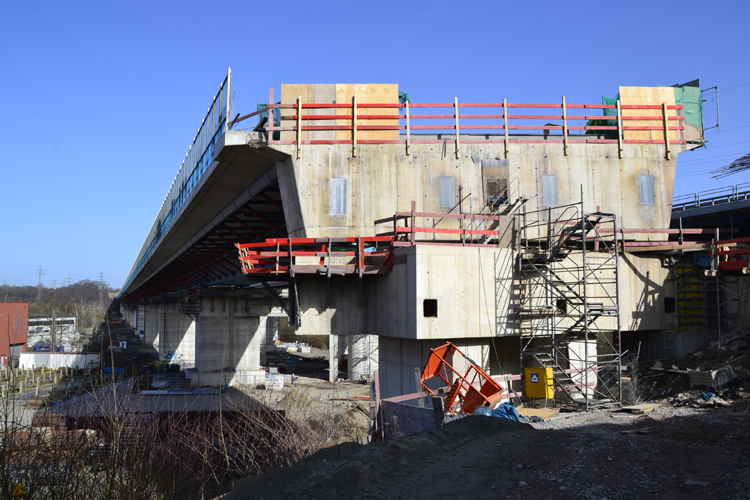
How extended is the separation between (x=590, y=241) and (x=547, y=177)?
259cm

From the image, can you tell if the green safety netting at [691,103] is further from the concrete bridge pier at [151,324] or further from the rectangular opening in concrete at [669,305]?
the concrete bridge pier at [151,324]

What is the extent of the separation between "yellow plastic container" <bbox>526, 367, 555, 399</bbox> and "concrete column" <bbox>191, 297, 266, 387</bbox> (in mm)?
38126

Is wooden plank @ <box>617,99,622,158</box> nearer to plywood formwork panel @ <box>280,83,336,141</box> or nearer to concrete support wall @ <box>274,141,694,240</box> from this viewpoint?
concrete support wall @ <box>274,141,694,240</box>

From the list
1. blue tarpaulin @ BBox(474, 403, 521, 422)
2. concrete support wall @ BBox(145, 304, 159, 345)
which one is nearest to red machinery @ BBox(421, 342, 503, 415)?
blue tarpaulin @ BBox(474, 403, 521, 422)

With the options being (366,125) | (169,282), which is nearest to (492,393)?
(366,125)

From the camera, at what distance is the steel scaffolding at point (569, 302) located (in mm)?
17781

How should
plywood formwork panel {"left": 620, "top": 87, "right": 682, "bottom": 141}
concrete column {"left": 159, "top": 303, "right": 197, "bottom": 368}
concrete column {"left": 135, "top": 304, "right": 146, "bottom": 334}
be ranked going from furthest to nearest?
concrete column {"left": 135, "top": 304, "right": 146, "bottom": 334} → concrete column {"left": 159, "top": 303, "right": 197, "bottom": 368} → plywood formwork panel {"left": 620, "top": 87, "right": 682, "bottom": 141}

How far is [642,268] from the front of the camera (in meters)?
19.9

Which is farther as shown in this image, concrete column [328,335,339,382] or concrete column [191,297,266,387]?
concrete column [328,335,339,382]

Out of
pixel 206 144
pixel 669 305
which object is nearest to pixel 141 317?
pixel 206 144

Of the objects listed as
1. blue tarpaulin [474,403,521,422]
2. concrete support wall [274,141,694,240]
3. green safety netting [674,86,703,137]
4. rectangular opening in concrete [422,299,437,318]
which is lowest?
blue tarpaulin [474,403,521,422]

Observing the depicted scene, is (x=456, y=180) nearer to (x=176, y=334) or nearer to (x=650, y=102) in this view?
(x=650, y=102)

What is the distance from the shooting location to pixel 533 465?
902 centimetres

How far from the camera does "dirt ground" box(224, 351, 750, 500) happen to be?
7996mm
